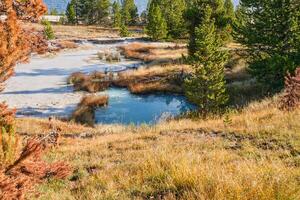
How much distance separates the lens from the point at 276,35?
25875 mm

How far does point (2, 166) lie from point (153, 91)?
31875 mm

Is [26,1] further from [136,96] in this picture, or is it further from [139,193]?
[136,96]

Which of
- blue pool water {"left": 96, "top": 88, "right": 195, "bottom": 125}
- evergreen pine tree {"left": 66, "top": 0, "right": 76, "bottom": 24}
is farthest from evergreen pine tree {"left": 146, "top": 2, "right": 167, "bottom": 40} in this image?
evergreen pine tree {"left": 66, "top": 0, "right": 76, "bottom": 24}

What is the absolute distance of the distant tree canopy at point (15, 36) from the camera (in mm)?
7391

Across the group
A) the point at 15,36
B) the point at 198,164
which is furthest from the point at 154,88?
the point at 15,36

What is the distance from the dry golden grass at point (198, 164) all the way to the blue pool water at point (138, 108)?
45.3 feet

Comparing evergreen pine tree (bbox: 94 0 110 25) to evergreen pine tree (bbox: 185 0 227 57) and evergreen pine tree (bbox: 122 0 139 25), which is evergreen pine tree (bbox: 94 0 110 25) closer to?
evergreen pine tree (bbox: 122 0 139 25)

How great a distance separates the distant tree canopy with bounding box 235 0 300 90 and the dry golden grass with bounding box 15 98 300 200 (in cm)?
1093

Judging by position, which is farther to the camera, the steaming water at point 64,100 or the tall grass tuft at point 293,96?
the steaming water at point 64,100

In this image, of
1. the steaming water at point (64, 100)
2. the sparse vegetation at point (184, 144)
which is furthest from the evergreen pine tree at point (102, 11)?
the sparse vegetation at point (184, 144)

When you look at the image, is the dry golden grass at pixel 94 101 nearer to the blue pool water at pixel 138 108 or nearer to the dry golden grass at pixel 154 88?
the blue pool water at pixel 138 108

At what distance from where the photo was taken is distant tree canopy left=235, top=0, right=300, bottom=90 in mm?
24797

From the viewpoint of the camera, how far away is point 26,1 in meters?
8.96

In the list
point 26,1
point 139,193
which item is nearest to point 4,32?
point 26,1
